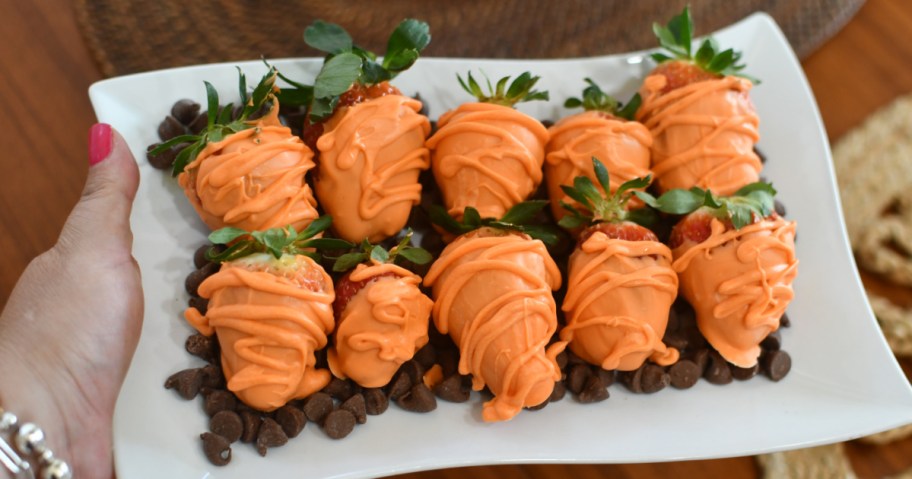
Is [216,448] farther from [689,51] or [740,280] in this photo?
[689,51]

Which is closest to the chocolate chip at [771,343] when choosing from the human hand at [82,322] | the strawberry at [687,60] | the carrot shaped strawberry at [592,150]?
the carrot shaped strawberry at [592,150]

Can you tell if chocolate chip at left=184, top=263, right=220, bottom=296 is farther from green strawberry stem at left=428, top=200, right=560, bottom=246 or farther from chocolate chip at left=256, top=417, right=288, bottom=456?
green strawberry stem at left=428, top=200, right=560, bottom=246

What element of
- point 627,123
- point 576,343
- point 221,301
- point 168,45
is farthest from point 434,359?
point 168,45

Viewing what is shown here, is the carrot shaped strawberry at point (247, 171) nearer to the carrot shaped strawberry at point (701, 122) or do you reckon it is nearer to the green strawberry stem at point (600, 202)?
the green strawberry stem at point (600, 202)

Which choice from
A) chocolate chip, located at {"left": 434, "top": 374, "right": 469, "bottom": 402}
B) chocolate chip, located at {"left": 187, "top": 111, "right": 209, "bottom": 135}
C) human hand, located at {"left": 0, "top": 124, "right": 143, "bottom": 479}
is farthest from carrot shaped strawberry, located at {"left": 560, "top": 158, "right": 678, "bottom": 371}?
human hand, located at {"left": 0, "top": 124, "right": 143, "bottom": 479}

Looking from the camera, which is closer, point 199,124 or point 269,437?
point 269,437

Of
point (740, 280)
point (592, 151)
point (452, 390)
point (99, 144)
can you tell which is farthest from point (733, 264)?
point (99, 144)
